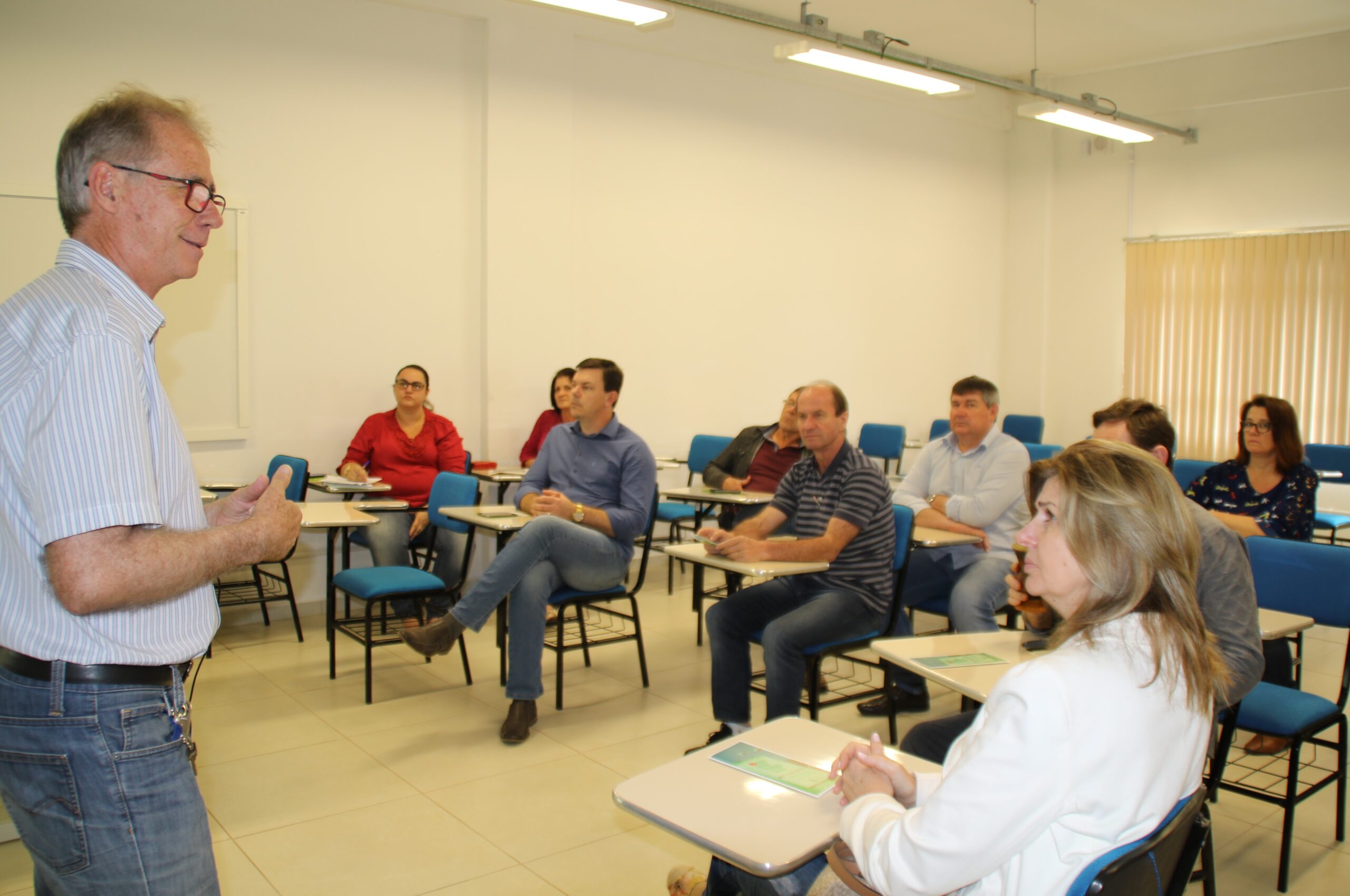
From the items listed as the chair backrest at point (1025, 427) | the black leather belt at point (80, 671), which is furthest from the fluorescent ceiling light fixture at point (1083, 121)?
the black leather belt at point (80, 671)

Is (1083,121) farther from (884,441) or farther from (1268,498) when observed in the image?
(1268,498)

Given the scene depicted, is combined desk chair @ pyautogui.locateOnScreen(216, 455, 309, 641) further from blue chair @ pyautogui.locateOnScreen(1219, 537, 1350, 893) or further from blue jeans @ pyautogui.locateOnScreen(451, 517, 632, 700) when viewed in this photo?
blue chair @ pyautogui.locateOnScreen(1219, 537, 1350, 893)

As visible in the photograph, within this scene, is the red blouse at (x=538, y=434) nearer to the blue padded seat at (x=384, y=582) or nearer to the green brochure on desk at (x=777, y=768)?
the blue padded seat at (x=384, y=582)

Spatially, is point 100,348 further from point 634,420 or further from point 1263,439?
point 634,420

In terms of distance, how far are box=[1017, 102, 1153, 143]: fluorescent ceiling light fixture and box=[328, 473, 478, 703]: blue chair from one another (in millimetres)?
4746

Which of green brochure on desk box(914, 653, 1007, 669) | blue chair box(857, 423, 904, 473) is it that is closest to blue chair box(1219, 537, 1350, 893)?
green brochure on desk box(914, 653, 1007, 669)

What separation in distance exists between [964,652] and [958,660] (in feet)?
0.33

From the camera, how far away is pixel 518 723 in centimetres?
360

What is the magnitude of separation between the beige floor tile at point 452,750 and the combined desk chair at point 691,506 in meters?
2.41

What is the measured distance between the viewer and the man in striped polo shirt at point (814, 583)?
3.19 metres

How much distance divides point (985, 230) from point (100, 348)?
891 cm

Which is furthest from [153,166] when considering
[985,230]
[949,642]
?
[985,230]

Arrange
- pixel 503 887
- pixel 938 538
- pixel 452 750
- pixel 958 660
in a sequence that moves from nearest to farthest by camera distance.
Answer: pixel 958 660 < pixel 503 887 < pixel 452 750 < pixel 938 538

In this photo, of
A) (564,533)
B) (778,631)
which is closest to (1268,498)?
(778,631)
